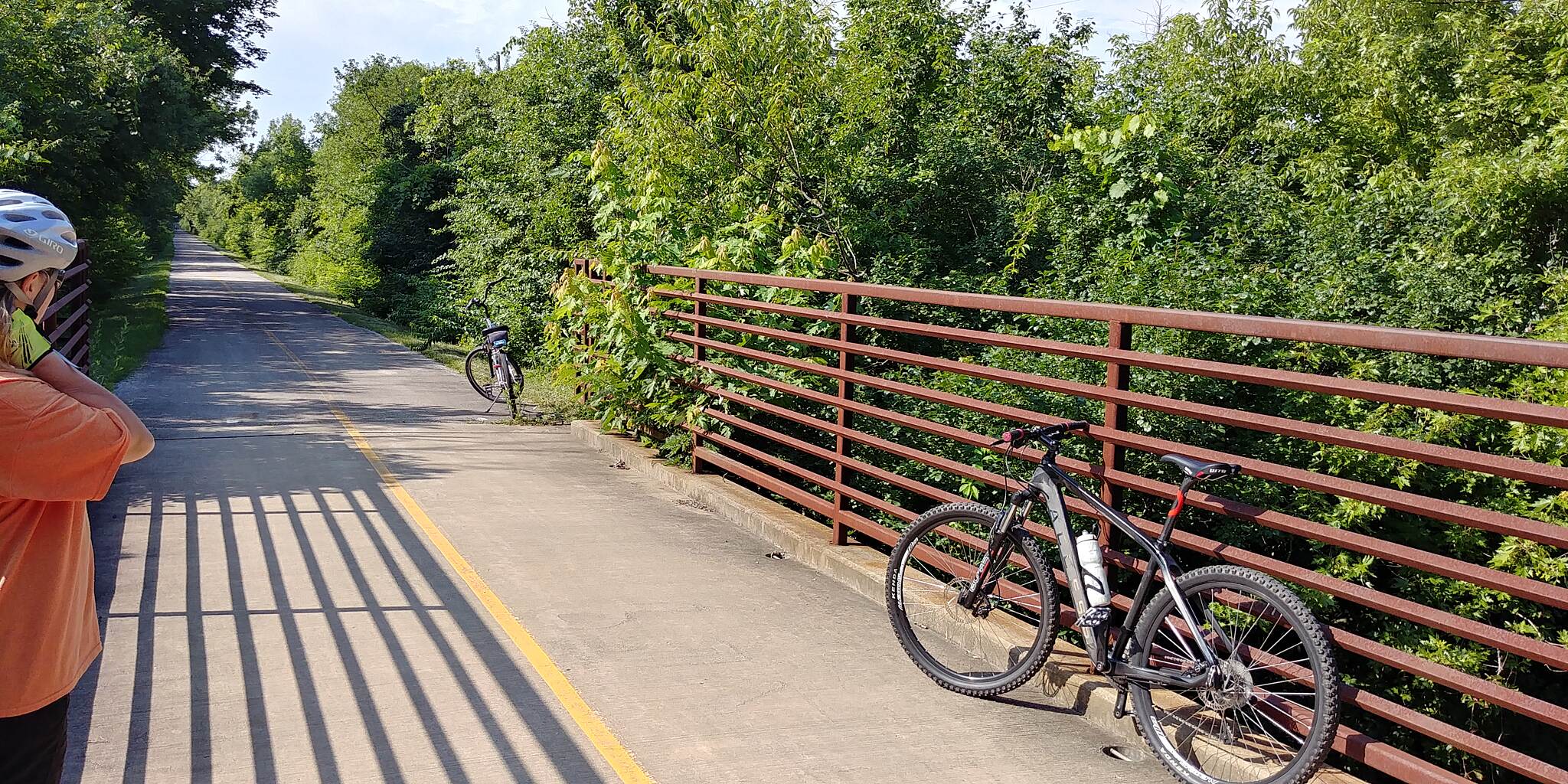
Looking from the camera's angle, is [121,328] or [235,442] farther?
[121,328]

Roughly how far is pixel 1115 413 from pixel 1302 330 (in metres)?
1.15

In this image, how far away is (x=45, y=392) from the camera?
2758 mm

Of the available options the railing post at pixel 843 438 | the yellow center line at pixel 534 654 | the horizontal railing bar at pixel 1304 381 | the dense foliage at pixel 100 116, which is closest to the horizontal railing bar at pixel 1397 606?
the horizontal railing bar at pixel 1304 381

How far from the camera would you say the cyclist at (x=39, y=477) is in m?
2.71

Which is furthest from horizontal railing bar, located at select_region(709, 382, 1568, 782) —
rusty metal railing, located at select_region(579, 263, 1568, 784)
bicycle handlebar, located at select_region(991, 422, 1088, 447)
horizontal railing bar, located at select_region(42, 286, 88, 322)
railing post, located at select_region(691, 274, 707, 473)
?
horizontal railing bar, located at select_region(42, 286, 88, 322)

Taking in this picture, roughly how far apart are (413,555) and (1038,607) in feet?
13.1

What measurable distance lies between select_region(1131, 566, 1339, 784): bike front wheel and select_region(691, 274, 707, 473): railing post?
5.79m

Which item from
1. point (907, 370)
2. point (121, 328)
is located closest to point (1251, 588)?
point (907, 370)

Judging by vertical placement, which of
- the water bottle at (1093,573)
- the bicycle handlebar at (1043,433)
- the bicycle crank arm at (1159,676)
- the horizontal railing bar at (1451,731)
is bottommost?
the bicycle crank arm at (1159,676)

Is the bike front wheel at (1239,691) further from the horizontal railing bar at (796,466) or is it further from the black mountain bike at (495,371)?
the black mountain bike at (495,371)

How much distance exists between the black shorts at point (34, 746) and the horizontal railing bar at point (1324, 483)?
3.90 m

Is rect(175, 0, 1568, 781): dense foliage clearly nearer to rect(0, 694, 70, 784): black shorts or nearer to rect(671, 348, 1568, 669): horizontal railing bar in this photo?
rect(671, 348, 1568, 669): horizontal railing bar

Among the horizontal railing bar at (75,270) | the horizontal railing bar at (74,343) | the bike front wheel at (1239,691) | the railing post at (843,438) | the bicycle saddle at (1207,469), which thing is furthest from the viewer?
the horizontal railing bar at (75,270)

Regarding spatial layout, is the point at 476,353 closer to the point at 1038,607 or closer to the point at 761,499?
the point at 761,499
